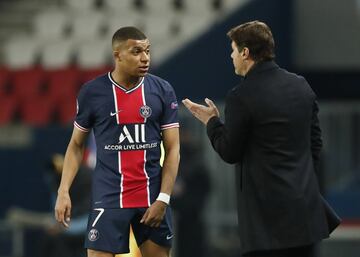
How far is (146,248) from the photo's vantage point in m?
7.39

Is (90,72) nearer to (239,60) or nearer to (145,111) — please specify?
(145,111)

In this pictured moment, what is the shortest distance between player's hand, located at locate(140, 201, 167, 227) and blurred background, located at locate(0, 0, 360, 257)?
5.77m

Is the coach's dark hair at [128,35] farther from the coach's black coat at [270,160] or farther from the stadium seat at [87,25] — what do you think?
the stadium seat at [87,25]

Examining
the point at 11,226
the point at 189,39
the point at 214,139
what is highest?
the point at 189,39

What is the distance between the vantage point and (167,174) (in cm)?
735

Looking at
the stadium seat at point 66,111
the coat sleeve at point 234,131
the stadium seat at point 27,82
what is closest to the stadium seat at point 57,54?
the stadium seat at point 27,82

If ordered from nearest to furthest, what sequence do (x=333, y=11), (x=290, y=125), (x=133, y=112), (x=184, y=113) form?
(x=290, y=125), (x=133, y=112), (x=184, y=113), (x=333, y=11)

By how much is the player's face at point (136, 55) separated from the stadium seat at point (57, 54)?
9756 mm

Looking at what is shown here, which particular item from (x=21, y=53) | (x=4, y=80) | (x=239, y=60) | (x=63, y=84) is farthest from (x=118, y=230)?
(x=21, y=53)

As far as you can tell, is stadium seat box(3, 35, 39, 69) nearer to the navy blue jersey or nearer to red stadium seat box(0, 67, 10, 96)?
red stadium seat box(0, 67, 10, 96)

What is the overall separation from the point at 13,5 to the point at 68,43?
169cm

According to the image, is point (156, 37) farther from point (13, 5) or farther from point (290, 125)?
point (290, 125)

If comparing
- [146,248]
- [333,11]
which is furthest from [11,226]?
[146,248]

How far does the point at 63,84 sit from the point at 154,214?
9.08m
